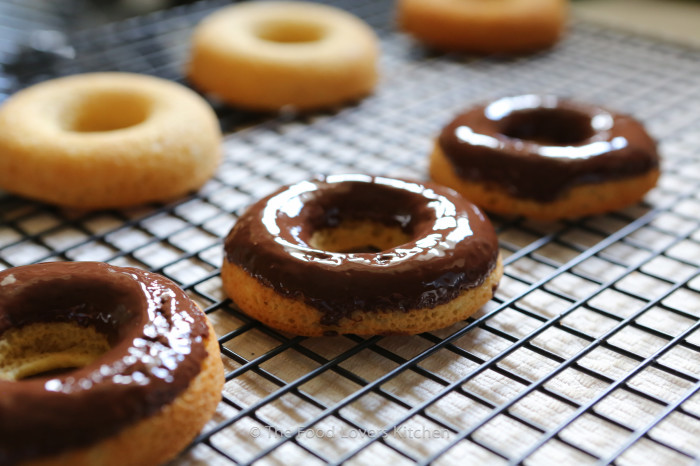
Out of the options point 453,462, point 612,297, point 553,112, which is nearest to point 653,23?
point 553,112

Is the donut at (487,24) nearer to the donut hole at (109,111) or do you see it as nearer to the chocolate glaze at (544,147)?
the chocolate glaze at (544,147)

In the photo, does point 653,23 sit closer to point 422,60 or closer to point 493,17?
point 493,17

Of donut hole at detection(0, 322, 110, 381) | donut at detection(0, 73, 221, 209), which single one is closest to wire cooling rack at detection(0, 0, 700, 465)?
donut at detection(0, 73, 221, 209)

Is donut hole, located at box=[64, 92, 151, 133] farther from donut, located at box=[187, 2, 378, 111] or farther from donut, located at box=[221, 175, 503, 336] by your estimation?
donut, located at box=[221, 175, 503, 336]

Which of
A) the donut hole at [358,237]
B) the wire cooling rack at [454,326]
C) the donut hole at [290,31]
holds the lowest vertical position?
the wire cooling rack at [454,326]

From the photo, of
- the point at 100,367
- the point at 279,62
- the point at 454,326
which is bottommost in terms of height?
the point at 454,326

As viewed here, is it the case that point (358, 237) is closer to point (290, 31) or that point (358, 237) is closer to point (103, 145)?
point (103, 145)

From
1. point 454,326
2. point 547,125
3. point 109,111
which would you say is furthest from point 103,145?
point 547,125

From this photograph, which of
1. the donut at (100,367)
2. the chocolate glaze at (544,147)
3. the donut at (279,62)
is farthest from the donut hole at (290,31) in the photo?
the donut at (100,367)
